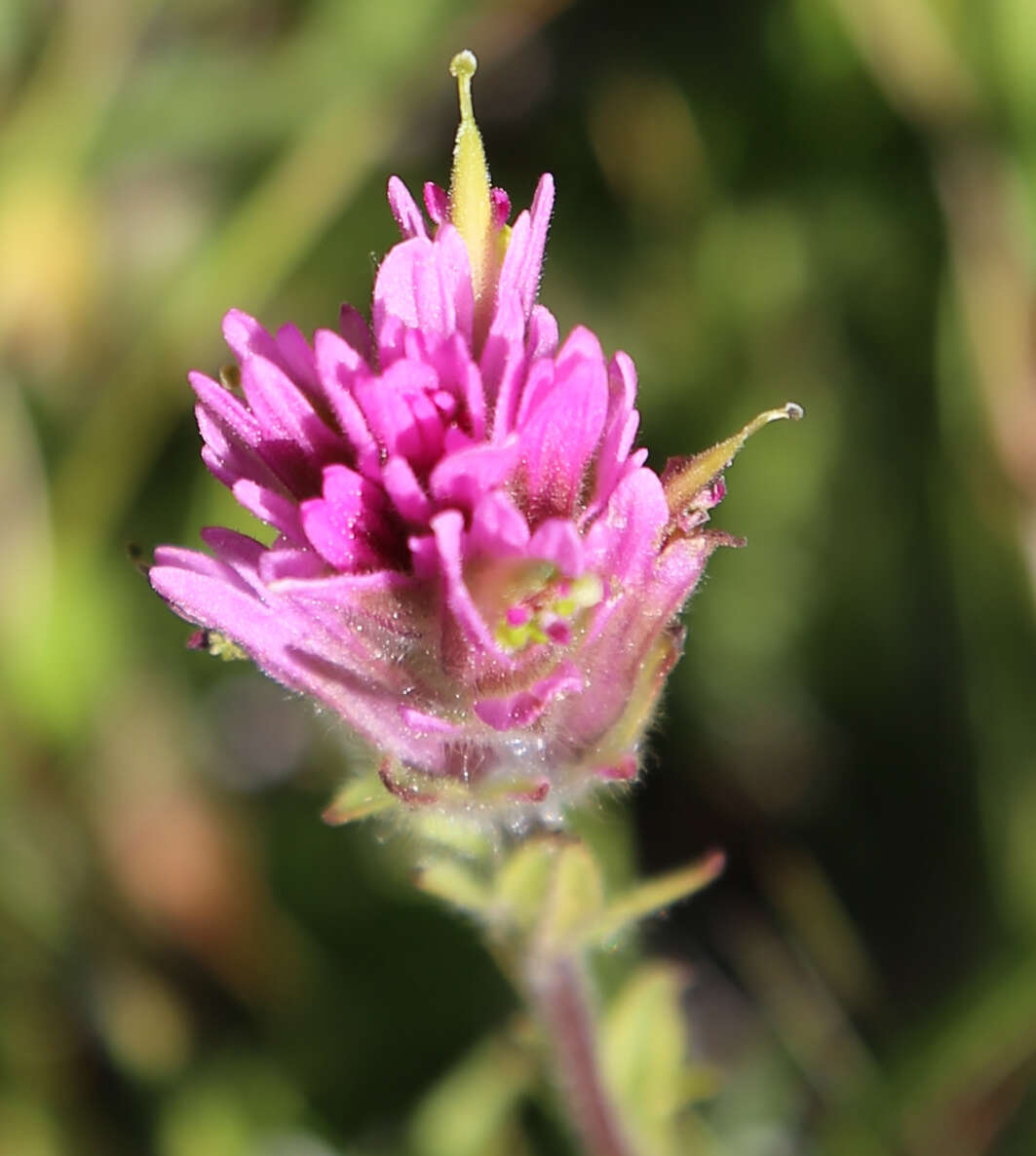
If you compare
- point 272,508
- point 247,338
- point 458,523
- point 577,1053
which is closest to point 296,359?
point 247,338

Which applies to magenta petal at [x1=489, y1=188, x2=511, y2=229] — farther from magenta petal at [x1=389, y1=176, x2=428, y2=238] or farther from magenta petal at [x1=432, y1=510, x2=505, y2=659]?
magenta petal at [x1=432, y1=510, x2=505, y2=659]

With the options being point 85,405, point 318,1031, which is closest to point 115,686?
point 85,405

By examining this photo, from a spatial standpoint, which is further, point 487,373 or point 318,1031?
point 318,1031

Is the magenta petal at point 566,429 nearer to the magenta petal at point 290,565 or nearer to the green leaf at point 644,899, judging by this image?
the magenta petal at point 290,565

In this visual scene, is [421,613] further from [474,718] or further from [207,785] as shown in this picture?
[207,785]

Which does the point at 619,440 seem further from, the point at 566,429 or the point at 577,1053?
the point at 577,1053

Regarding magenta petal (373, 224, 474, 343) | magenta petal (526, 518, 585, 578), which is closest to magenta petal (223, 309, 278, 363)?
magenta petal (373, 224, 474, 343)
